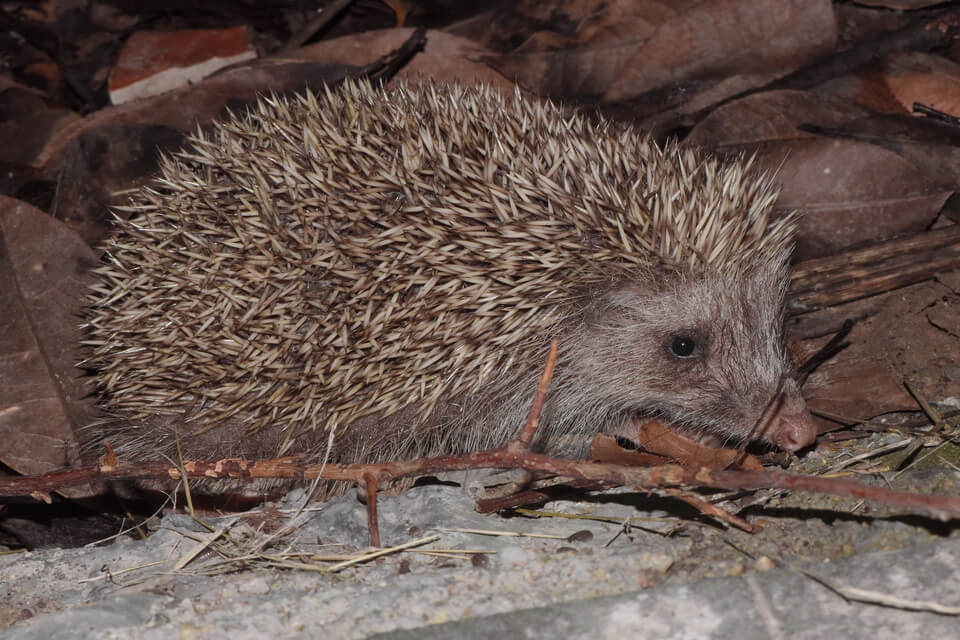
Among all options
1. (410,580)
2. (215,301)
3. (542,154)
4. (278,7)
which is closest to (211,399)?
(215,301)

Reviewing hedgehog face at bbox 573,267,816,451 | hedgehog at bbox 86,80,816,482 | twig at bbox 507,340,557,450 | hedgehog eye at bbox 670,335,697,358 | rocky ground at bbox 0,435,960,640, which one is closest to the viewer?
rocky ground at bbox 0,435,960,640

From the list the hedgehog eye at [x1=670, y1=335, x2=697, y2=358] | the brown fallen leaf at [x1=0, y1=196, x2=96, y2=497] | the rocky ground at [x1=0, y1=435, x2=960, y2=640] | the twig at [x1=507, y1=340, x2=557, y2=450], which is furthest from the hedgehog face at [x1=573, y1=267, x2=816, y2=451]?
the brown fallen leaf at [x1=0, y1=196, x2=96, y2=497]

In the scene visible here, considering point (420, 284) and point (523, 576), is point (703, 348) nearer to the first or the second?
point (420, 284)

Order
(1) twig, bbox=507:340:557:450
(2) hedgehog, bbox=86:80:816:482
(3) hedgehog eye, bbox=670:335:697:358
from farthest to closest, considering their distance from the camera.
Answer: (3) hedgehog eye, bbox=670:335:697:358
(2) hedgehog, bbox=86:80:816:482
(1) twig, bbox=507:340:557:450

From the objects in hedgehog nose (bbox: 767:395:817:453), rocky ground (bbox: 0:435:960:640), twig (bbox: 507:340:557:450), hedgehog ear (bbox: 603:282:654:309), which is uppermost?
twig (bbox: 507:340:557:450)

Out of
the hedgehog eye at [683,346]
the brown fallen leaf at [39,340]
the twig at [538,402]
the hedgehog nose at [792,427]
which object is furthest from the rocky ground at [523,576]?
the hedgehog eye at [683,346]

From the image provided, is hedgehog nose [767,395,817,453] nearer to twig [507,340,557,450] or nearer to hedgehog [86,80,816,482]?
hedgehog [86,80,816,482]

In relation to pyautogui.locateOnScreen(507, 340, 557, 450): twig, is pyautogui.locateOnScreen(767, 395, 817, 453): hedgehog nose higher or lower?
lower
